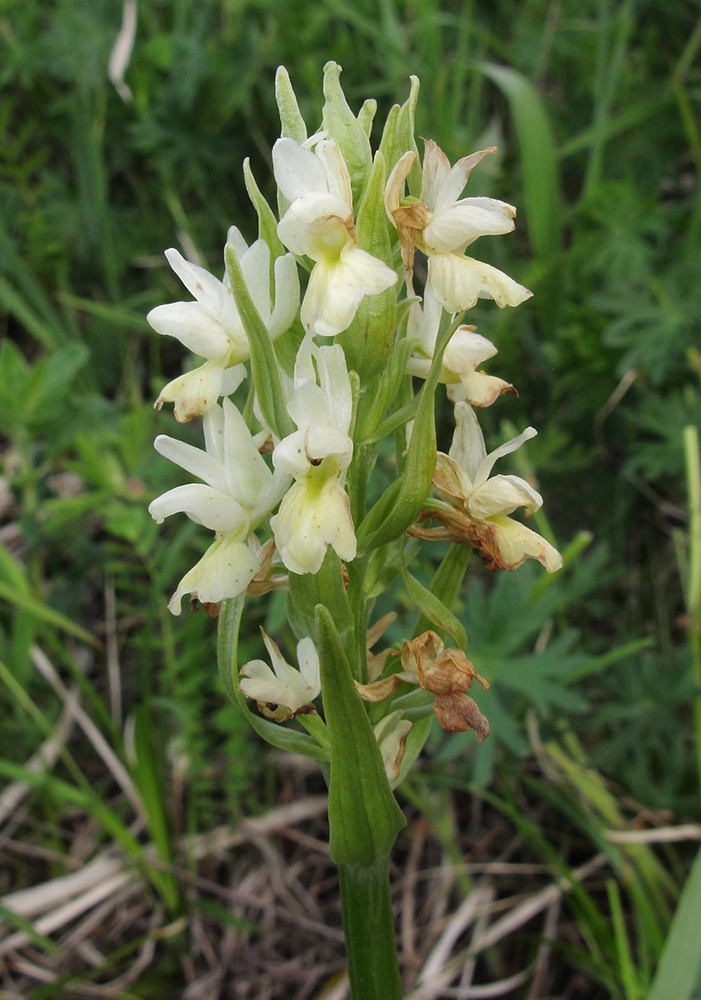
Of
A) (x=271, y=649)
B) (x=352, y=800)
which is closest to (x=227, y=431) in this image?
(x=271, y=649)

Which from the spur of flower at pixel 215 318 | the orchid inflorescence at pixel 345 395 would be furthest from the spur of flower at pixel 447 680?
the spur of flower at pixel 215 318

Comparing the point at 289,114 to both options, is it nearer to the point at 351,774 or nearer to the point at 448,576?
the point at 448,576

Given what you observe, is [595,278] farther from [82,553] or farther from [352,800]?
[352,800]

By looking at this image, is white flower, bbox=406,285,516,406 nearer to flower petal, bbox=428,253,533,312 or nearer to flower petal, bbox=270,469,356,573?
flower petal, bbox=428,253,533,312

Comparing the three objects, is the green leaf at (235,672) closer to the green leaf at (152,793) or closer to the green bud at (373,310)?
the green bud at (373,310)

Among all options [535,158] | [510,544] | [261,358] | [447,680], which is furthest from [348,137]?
[535,158]

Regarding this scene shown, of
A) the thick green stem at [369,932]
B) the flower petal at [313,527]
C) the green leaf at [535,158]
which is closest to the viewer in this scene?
the flower petal at [313,527]
